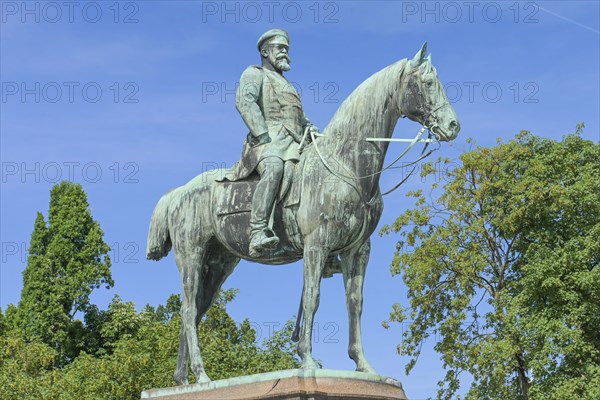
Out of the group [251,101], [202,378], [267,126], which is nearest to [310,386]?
[202,378]

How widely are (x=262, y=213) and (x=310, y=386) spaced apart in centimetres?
213

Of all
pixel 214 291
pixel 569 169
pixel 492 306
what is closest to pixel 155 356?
pixel 492 306

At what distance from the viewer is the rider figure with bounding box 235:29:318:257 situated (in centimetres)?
1266

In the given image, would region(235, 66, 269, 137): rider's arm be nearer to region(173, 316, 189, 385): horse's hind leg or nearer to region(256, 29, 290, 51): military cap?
region(256, 29, 290, 51): military cap

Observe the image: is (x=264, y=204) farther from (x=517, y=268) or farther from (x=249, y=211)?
(x=517, y=268)

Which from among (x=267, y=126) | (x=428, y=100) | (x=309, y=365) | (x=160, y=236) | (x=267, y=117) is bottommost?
(x=309, y=365)

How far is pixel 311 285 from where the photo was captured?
12469mm

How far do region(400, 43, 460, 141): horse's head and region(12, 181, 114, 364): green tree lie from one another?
39.1 meters

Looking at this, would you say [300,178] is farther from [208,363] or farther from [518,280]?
[518,280]

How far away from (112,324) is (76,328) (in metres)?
1.77

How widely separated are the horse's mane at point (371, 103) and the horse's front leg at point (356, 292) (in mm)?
1384

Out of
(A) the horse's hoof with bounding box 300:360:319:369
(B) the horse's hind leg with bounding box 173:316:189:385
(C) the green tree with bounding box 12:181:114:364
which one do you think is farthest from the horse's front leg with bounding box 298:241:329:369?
(C) the green tree with bounding box 12:181:114:364

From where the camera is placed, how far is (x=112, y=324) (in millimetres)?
50969

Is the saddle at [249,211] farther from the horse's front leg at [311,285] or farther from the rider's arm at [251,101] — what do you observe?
the rider's arm at [251,101]
